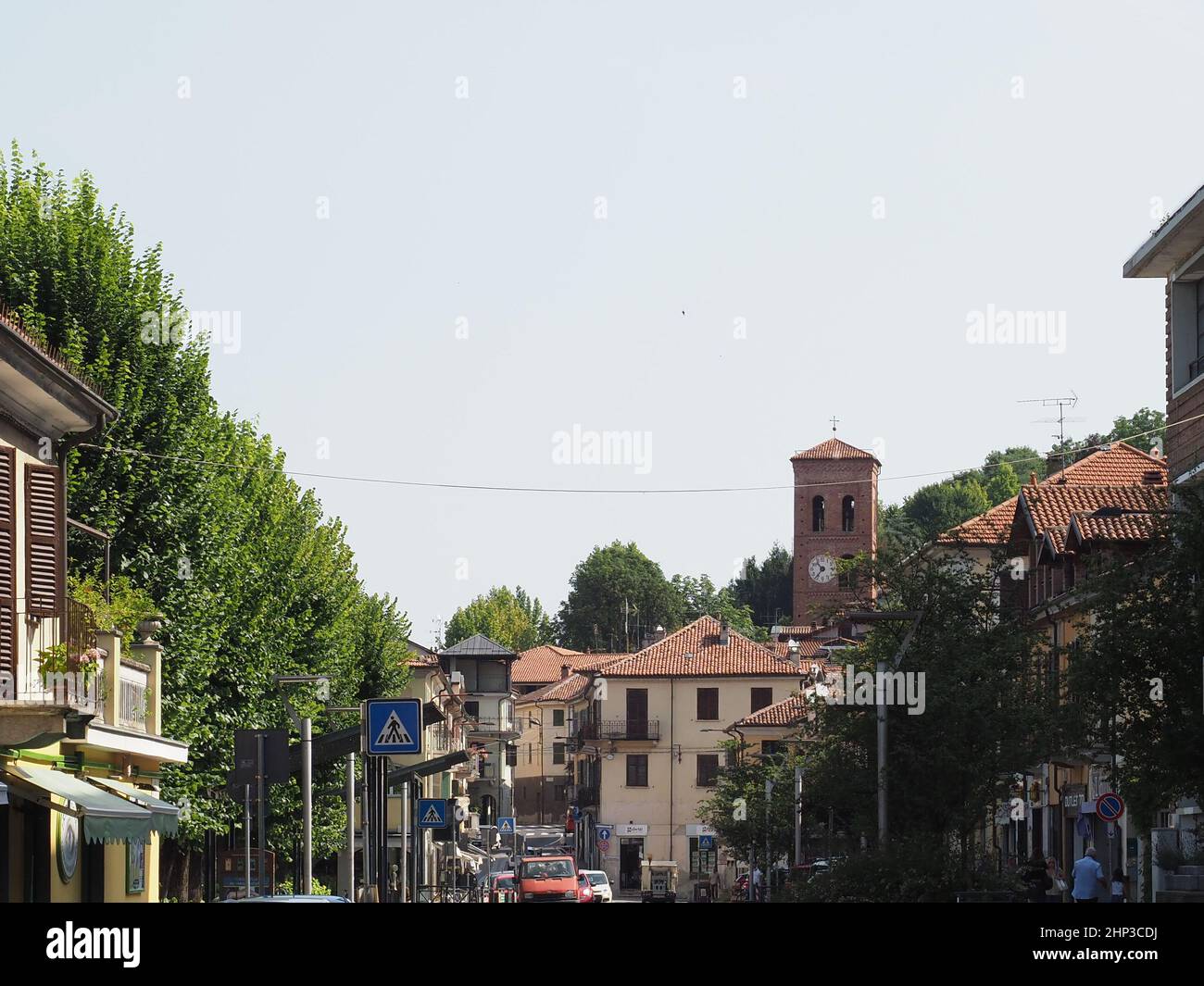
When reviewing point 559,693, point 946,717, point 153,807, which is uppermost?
point 946,717

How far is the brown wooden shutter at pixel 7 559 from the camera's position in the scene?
816 inches

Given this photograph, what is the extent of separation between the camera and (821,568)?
13388 centimetres

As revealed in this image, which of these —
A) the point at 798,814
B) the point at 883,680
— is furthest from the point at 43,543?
the point at 798,814

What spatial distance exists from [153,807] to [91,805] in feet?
13.2

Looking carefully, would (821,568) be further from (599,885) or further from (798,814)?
(798,814)

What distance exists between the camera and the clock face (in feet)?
438

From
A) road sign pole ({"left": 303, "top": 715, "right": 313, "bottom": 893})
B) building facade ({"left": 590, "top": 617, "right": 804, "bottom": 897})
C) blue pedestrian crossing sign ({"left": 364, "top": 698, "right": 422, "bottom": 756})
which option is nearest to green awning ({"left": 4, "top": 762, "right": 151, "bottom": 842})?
road sign pole ({"left": 303, "top": 715, "right": 313, "bottom": 893})

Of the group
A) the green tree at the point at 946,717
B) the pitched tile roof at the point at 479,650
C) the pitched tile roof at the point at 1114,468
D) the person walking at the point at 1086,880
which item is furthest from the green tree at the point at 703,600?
the person walking at the point at 1086,880

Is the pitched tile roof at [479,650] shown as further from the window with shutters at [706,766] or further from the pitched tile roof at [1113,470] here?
the pitched tile roof at [1113,470]

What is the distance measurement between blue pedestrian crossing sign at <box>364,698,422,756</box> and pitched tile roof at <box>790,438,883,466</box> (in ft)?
373

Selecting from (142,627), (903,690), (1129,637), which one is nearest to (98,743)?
(142,627)

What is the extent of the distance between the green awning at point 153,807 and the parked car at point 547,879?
97.6ft

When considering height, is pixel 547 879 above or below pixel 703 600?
below
